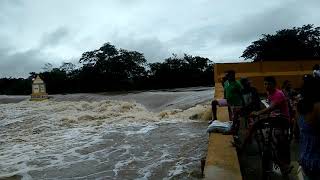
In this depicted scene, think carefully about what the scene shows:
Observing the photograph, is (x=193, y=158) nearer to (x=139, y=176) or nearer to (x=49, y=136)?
(x=139, y=176)

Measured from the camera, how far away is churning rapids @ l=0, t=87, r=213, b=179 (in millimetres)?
10219

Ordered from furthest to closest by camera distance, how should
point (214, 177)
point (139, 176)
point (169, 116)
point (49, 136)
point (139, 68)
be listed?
point (139, 68), point (169, 116), point (49, 136), point (139, 176), point (214, 177)

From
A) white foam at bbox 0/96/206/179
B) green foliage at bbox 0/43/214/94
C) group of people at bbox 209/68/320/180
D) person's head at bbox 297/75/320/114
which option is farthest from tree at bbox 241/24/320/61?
person's head at bbox 297/75/320/114

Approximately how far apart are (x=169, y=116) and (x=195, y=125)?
3412mm

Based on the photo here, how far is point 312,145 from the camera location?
3.93 metres

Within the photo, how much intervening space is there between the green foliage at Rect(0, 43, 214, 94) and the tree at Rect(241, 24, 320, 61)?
25.8ft

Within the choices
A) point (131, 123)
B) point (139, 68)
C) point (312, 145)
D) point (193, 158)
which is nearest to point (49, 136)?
point (131, 123)

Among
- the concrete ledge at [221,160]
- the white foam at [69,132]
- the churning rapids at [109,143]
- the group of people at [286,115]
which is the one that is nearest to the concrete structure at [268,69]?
the churning rapids at [109,143]

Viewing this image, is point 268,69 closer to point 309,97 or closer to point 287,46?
point 287,46

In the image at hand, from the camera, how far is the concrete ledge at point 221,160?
20.5 feet

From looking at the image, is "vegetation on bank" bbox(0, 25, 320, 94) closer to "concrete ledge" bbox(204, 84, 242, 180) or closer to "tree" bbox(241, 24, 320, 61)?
"tree" bbox(241, 24, 320, 61)

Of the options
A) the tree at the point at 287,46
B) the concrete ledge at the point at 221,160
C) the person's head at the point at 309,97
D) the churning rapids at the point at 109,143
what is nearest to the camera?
the person's head at the point at 309,97

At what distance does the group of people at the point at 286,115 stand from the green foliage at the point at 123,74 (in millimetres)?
37311

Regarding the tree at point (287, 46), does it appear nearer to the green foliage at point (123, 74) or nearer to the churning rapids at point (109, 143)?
the green foliage at point (123, 74)
